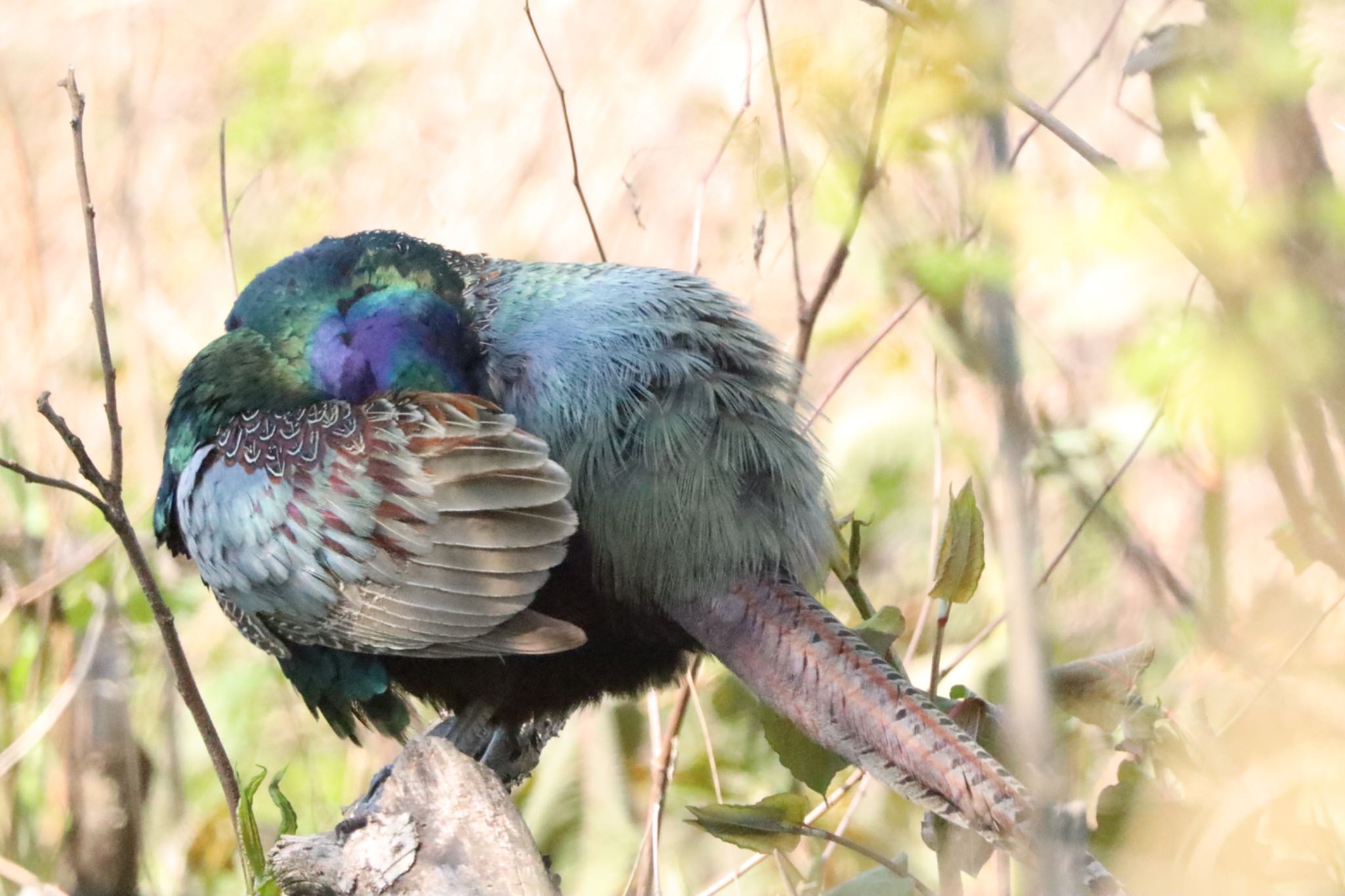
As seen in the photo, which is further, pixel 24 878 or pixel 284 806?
pixel 24 878

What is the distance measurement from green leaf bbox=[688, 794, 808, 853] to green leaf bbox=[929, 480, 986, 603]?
0.46 m

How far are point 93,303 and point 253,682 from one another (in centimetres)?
299

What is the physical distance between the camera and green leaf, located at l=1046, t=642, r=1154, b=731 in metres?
2.34

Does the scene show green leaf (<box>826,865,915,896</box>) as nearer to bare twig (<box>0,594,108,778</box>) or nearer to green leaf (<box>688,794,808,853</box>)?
green leaf (<box>688,794,808,853</box>)

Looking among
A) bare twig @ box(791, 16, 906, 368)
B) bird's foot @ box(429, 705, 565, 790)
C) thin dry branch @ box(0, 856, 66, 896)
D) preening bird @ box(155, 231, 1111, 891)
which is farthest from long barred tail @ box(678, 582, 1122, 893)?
thin dry branch @ box(0, 856, 66, 896)

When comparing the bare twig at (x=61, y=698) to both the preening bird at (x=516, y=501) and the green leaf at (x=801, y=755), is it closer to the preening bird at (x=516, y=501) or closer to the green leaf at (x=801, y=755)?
the preening bird at (x=516, y=501)

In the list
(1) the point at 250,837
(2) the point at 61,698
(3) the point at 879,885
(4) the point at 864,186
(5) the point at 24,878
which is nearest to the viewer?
(4) the point at 864,186

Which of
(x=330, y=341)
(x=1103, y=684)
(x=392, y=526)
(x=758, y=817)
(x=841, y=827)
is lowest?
(x=758, y=817)

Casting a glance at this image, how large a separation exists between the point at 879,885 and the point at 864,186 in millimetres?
1203

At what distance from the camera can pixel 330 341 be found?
10.1 feet

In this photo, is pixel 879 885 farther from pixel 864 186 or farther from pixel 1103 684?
pixel 864 186

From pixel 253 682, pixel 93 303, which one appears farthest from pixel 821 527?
pixel 253 682

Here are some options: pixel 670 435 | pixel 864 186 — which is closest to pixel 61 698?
pixel 670 435

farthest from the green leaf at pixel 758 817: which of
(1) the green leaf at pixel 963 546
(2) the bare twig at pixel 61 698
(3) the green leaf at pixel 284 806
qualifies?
(2) the bare twig at pixel 61 698
